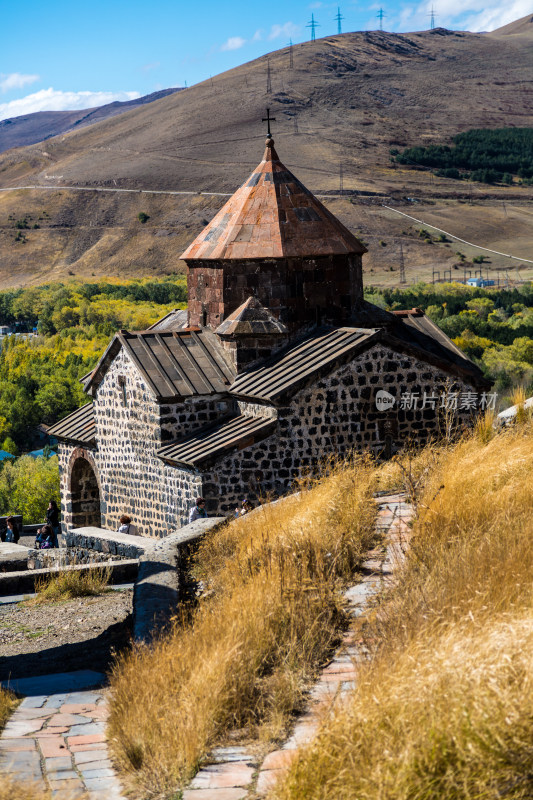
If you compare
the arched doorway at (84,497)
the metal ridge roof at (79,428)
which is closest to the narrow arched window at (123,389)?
the metal ridge roof at (79,428)

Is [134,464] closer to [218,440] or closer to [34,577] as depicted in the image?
[218,440]

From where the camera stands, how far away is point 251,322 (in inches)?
556

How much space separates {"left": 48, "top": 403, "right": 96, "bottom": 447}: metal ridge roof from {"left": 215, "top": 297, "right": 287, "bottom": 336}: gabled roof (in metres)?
3.38

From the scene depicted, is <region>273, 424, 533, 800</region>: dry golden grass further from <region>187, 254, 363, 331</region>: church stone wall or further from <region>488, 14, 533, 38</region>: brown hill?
<region>488, 14, 533, 38</region>: brown hill

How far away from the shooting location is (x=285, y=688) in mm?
4461

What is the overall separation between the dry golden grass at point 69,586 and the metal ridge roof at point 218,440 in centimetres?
414

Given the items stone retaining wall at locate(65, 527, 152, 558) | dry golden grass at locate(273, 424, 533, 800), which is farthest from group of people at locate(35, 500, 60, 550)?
dry golden grass at locate(273, 424, 533, 800)

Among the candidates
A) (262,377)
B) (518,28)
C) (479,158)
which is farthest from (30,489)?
(518,28)

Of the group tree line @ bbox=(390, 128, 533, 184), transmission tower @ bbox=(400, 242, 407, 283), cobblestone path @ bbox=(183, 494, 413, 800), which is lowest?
transmission tower @ bbox=(400, 242, 407, 283)

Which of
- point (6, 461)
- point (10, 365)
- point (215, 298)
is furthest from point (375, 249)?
point (215, 298)

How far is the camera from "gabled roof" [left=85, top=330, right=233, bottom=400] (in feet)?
45.4

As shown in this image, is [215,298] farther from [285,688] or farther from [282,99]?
[282,99]

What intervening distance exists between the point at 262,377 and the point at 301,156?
81.5m

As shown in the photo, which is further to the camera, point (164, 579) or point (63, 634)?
point (63, 634)
